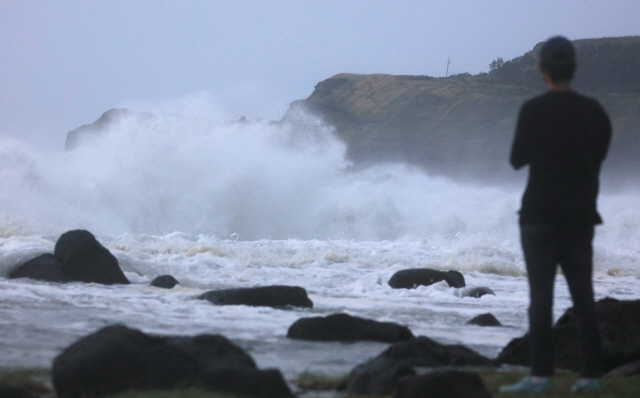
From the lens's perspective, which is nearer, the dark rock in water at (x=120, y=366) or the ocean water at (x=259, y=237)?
the dark rock in water at (x=120, y=366)

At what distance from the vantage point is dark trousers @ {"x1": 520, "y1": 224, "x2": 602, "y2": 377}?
3020mm

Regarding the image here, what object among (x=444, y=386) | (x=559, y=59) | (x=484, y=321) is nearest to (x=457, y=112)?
(x=484, y=321)

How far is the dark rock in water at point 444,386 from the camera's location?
2.61m

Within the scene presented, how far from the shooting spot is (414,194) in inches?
1256

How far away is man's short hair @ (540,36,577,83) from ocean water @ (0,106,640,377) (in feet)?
7.43

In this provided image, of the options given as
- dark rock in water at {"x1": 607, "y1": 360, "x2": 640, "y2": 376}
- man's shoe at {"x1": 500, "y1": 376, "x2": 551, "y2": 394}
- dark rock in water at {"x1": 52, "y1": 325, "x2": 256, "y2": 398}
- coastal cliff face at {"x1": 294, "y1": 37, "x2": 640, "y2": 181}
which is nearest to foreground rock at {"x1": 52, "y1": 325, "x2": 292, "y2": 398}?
dark rock in water at {"x1": 52, "y1": 325, "x2": 256, "y2": 398}

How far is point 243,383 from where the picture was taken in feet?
9.07

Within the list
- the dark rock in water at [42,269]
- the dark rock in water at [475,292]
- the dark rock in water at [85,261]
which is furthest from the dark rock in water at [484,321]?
the dark rock in water at [42,269]

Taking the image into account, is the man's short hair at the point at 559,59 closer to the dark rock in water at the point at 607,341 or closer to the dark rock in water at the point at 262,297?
the dark rock in water at the point at 607,341

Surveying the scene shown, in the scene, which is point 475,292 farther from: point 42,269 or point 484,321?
point 42,269

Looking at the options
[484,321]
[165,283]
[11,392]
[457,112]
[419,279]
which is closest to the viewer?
[11,392]

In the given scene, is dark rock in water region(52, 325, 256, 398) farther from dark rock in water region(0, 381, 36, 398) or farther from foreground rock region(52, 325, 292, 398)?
dark rock in water region(0, 381, 36, 398)

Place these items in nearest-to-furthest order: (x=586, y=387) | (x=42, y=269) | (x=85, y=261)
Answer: (x=586, y=387), (x=42, y=269), (x=85, y=261)

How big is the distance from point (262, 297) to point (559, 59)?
5.14 meters
